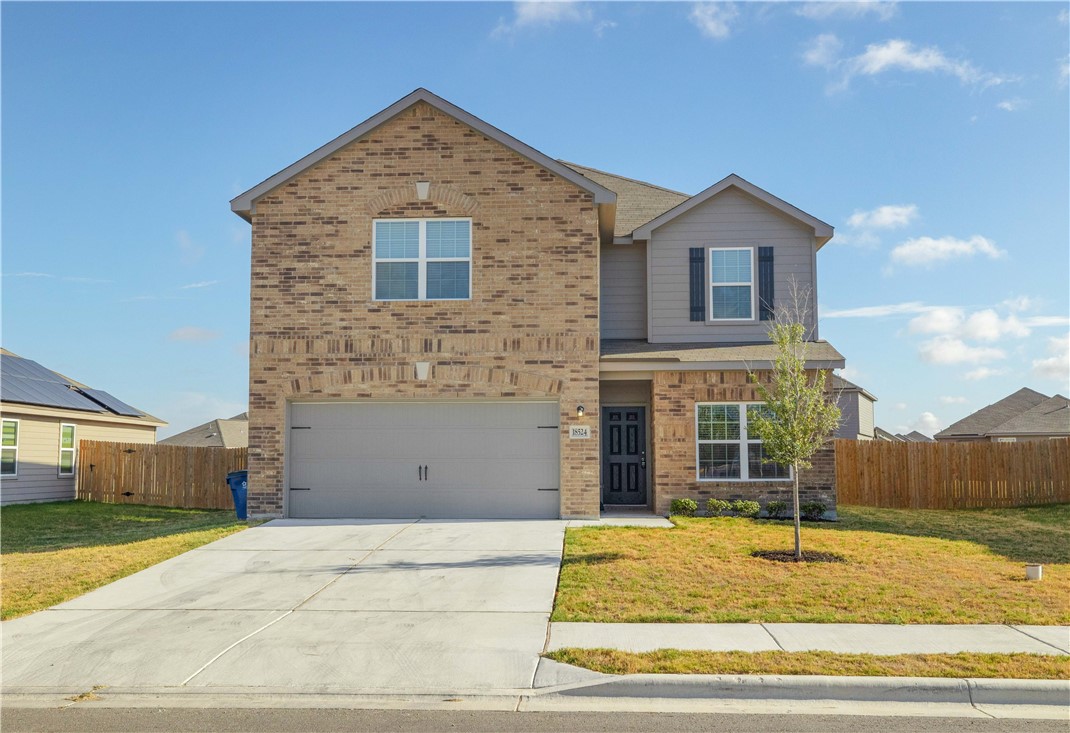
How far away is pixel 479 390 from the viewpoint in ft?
52.1

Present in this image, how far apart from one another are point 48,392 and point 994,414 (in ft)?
124

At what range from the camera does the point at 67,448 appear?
24.7 m

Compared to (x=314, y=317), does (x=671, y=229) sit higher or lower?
higher

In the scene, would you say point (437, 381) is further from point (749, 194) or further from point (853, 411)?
point (853, 411)

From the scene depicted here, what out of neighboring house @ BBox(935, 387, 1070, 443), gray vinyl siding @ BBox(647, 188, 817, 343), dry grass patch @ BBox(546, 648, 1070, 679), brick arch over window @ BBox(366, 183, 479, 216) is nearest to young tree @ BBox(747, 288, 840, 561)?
dry grass patch @ BBox(546, 648, 1070, 679)

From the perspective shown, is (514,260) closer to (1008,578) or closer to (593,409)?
(593,409)

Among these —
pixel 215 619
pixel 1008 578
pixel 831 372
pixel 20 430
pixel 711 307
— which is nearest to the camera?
pixel 215 619

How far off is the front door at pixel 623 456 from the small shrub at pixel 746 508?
2.20 metres

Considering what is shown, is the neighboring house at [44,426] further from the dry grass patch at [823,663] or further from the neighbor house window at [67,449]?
the dry grass patch at [823,663]

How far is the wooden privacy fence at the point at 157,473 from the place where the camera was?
22.8 metres

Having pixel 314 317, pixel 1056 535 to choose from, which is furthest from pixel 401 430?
pixel 1056 535

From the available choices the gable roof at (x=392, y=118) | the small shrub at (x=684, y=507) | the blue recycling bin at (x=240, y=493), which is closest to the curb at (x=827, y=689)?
the small shrub at (x=684, y=507)

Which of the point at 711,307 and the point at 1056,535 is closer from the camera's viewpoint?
the point at 1056,535

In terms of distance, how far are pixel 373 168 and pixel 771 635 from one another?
451 inches
